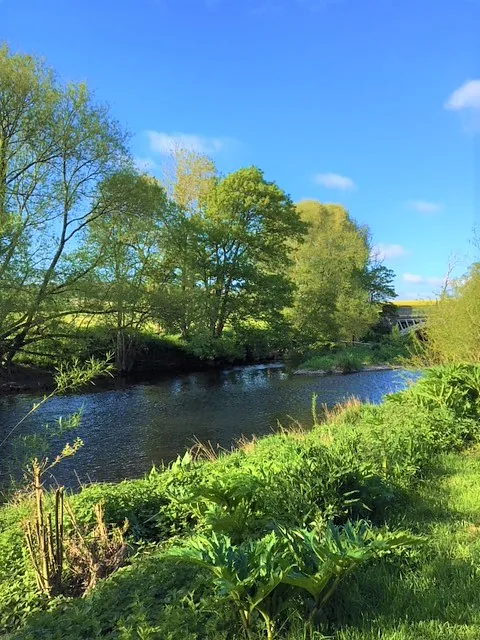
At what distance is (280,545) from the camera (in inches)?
120

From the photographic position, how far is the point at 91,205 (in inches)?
960

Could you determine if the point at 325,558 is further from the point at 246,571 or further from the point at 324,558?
the point at 246,571

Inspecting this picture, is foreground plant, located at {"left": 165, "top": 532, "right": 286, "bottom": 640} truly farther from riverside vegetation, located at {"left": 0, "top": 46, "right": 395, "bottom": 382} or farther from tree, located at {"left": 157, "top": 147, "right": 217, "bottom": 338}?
tree, located at {"left": 157, "top": 147, "right": 217, "bottom": 338}

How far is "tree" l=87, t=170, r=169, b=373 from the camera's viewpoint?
951 inches

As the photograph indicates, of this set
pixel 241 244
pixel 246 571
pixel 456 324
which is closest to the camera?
pixel 246 571

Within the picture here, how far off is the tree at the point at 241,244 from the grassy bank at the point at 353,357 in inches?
195

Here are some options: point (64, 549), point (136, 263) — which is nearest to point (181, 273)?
point (136, 263)

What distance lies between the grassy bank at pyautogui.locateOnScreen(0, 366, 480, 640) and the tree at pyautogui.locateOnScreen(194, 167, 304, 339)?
28050mm

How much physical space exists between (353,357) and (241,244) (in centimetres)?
1107

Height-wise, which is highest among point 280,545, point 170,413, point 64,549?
point 280,545

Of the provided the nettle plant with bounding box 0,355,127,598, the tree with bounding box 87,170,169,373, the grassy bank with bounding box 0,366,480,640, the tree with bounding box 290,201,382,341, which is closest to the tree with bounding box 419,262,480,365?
the grassy bank with bounding box 0,366,480,640

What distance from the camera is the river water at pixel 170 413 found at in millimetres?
11672

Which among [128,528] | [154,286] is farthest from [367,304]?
[128,528]

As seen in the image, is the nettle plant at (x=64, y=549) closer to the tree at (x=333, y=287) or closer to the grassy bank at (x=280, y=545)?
the grassy bank at (x=280, y=545)
